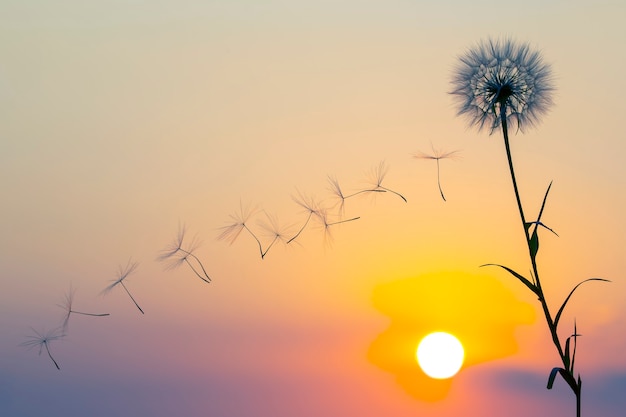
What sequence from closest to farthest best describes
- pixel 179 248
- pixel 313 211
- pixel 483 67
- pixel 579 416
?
pixel 579 416, pixel 313 211, pixel 179 248, pixel 483 67

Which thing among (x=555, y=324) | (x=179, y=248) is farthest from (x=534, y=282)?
(x=179, y=248)

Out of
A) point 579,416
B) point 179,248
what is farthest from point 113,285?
point 579,416

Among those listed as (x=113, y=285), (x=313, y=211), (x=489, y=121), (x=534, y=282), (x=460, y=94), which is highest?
(x=460, y=94)

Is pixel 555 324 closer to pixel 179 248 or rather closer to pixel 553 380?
pixel 553 380

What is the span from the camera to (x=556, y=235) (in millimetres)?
4566

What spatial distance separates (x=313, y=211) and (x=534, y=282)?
1.77 m

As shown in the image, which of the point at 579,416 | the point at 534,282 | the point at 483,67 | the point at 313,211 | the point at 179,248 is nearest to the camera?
the point at 579,416

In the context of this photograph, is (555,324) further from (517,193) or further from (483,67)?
(483,67)

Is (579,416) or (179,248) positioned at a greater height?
(179,248)

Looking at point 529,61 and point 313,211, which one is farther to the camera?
point 529,61

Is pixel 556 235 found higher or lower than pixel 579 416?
higher

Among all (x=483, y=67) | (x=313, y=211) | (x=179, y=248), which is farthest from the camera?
(x=483, y=67)

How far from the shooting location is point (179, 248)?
6.05m

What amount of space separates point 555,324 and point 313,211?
6.58ft
